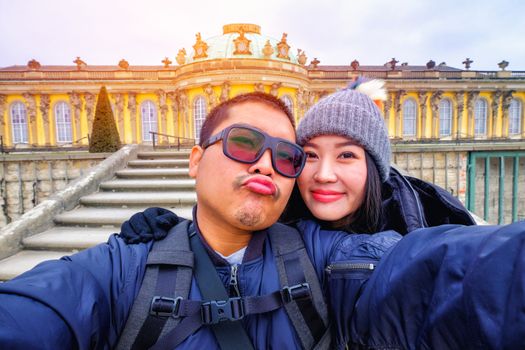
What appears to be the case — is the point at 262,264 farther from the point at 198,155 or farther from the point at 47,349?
the point at 47,349

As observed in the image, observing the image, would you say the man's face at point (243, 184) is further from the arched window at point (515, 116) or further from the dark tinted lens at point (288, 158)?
the arched window at point (515, 116)

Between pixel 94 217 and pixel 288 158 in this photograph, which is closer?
pixel 288 158

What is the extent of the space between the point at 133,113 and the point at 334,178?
28.4 m

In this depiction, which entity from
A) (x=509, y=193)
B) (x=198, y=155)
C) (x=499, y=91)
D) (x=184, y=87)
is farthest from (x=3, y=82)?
(x=499, y=91)

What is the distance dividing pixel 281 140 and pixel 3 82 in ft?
111

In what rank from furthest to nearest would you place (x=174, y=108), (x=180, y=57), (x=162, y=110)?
1. (x=180, y=57)
2. (x=174, y=108)
3. (x=162, y=110)

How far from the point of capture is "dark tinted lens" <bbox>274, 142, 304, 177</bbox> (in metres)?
1.34

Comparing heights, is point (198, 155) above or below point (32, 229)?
above

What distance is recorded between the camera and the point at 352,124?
1.64 meters

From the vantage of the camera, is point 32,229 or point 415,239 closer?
point 415,239

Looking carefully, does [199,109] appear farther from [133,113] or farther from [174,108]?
[133,113]

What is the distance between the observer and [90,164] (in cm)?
663

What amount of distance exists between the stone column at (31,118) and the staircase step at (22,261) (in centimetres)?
2928

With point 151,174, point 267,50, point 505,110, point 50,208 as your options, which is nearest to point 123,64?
point 267,50
